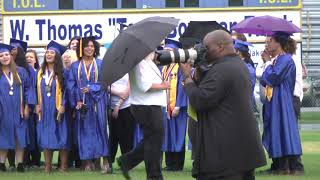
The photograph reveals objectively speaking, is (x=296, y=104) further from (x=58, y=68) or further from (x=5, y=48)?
(x=5, y=48)

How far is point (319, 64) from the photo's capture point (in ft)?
112

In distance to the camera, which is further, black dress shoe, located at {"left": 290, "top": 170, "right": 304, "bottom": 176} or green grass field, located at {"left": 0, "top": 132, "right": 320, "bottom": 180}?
black dress shoe, located at {"left": 290, "top": 170, "right": 304, "bottom": 176}

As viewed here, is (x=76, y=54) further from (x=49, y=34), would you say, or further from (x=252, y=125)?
(x=49, y=34)

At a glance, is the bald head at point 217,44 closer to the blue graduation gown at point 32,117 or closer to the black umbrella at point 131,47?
the black umbrella at point 131,47

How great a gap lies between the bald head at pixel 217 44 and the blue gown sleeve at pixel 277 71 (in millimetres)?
5073

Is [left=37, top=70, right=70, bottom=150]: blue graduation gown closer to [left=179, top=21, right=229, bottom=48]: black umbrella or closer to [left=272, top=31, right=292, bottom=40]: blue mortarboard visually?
[left=179, top=21, right=229, bottom=48]: black umbrella

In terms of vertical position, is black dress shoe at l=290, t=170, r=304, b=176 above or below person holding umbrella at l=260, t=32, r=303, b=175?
below

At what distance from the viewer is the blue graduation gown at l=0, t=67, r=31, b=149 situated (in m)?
13.2

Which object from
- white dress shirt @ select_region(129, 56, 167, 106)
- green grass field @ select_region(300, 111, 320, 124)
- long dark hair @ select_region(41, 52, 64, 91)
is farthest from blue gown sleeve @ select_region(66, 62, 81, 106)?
green grass field @ select_region(300, 111, 320, 124)

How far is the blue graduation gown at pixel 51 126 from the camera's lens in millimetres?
13102

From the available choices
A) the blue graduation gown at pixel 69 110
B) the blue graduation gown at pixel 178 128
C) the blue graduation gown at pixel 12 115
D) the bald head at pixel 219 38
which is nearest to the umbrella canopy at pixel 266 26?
the blue graduation gown at pixel 178 128

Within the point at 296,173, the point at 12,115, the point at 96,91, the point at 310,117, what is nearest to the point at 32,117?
the point at 12,115

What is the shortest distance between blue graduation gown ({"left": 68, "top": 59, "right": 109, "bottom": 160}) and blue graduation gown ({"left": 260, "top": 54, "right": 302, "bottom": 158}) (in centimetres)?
231

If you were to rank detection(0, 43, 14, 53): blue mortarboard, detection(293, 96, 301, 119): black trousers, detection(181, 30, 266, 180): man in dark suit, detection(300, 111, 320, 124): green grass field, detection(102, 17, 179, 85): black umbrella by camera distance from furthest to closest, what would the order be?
detection(300, 111, 320, 124): green grass field
detection(0, 43, 14, 53): blue mortarboard
detection(293, 96, 301, 119): black trousers
detection(102, 17, 179, 85): black umbrella
detection(181, 30, 266, 180): man in dark suit
